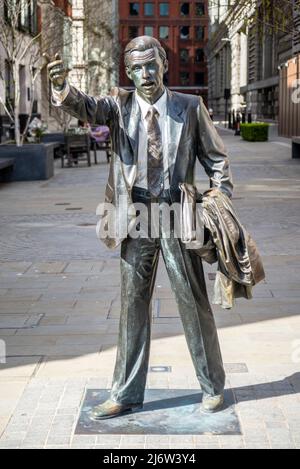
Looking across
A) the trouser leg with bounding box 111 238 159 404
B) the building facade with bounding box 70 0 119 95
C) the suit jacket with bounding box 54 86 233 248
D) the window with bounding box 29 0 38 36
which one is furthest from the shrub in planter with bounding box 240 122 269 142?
the trouser leg with bounding box 111 238 159 404

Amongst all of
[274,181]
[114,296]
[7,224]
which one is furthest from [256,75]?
[114,296]

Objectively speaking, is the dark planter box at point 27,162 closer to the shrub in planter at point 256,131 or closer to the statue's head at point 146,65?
the statue's head at point 146,65

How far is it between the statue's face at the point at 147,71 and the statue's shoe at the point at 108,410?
6.06 feet

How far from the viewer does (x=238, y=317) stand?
6.92 meters

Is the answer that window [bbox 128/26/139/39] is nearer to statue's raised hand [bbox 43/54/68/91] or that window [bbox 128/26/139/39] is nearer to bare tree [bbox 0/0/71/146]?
bare tree [bbox 0/0/71/146]

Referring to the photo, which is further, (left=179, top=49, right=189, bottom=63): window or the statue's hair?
(left=179, top=49, right=189, bottom=63): window

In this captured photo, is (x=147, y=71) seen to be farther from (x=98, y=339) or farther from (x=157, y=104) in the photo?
(x=98, y=339)

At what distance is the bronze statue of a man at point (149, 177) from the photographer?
167 inches

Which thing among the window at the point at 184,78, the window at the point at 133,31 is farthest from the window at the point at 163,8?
the window at the point at 184,78

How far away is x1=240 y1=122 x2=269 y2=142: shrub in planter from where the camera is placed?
1483 inches

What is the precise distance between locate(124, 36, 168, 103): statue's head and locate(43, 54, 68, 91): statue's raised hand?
0.39 meters

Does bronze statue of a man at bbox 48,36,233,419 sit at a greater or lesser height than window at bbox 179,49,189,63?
lesser

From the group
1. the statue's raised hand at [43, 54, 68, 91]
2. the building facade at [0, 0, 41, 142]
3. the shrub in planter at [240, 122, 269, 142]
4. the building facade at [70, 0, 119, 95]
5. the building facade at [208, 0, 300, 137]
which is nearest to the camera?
the statue's raised hand at [43, 54, 68, 91]

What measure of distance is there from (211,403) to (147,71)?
2013 millimetres
